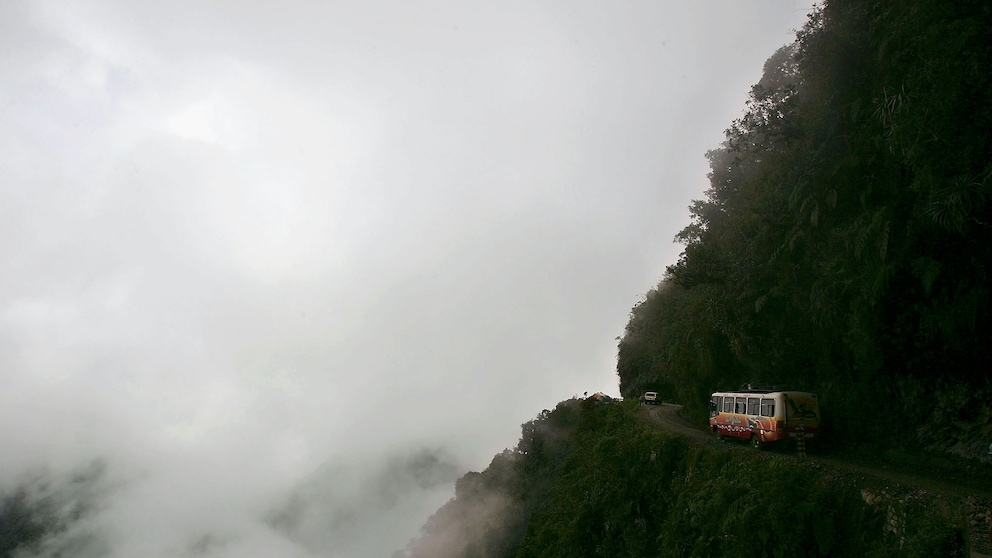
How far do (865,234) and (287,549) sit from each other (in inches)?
8208

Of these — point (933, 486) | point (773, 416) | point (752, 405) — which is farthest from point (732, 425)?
point (933, 486)

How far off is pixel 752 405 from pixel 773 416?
1722mm

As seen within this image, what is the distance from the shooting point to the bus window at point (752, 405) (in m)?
19.9

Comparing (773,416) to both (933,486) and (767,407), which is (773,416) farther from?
(933,486)

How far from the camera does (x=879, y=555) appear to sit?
32.4 ft

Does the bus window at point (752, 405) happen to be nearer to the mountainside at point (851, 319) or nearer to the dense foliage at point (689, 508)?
the mountainside at point (851, 319)

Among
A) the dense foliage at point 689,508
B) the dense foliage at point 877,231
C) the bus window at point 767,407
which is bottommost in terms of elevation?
the dense foliage at point 689,508

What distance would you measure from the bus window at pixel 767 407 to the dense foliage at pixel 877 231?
2.45 meters

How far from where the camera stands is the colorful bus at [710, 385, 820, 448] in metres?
18.2

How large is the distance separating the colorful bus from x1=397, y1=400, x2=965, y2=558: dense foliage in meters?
1.75

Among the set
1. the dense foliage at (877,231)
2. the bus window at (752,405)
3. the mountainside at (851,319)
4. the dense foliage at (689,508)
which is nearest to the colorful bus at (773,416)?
the bus window at (752,405)

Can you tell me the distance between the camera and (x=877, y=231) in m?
14.8

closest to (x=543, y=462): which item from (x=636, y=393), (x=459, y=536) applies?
(x=636, y=393)

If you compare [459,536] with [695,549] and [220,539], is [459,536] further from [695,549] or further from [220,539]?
[220,539]
